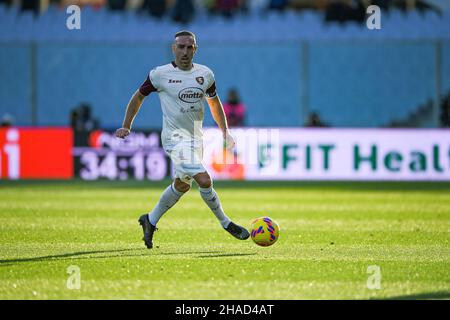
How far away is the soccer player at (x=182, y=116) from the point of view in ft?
32.5

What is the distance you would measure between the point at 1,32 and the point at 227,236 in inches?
699

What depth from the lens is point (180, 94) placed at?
9945 millimetres

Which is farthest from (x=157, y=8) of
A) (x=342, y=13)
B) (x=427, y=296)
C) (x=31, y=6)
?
(x=427, y=296)

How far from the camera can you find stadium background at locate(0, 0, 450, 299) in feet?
28.1

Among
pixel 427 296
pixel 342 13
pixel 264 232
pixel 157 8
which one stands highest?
pixel 157 8

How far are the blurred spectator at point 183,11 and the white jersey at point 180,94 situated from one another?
17.6 meters

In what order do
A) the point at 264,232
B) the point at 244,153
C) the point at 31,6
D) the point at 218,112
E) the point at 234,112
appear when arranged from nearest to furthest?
the point at 264,232
the point at 218,112
the point at 244,153
the point at 234,112
the point at 31,6

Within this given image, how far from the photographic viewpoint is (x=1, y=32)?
27516 mm

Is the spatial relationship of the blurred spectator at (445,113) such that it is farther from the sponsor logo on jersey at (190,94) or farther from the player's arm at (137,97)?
the player's arm at (137,97)

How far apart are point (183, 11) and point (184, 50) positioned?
58.6ft

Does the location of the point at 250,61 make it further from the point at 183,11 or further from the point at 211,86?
the point at 211,86
